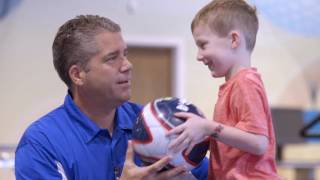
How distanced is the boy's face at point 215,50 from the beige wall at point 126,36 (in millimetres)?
4401

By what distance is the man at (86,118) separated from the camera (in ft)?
6.44

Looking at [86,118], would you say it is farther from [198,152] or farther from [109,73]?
[198,152]

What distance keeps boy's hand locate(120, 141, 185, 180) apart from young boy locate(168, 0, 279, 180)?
85mm

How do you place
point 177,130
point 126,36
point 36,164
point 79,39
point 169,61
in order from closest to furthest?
point 177,130 → point 36,164 → point 79,39 → point 126,36 → point 169,61

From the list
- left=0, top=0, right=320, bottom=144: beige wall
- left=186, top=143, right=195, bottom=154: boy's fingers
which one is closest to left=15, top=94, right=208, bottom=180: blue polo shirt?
left=186, top=143, right=195, bottom=154: boy's fingers

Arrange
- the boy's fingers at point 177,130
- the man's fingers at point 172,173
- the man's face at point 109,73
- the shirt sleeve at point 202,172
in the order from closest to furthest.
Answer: the boy's fingers at point 177,130, the man's fingers at point 172,173, the man's face at point 109,73, the shirt sleeve at point 202,172

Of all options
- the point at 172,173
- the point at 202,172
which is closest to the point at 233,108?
the point at 172,173

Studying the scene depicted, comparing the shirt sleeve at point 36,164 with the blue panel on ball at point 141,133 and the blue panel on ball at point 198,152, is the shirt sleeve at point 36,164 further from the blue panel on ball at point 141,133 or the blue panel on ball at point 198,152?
the blue panel on ball at point 198,152

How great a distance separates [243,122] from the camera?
1750 millimetres

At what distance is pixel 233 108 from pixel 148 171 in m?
0.35

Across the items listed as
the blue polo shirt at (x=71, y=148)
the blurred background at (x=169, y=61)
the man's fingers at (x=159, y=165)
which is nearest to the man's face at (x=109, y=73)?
the blue polo shirt at (x=71, y=148)

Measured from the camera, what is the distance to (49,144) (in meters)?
1.98

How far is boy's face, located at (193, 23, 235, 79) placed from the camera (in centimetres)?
188

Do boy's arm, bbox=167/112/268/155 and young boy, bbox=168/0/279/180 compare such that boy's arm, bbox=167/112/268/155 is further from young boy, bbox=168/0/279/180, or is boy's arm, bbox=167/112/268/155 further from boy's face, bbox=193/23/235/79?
boy's face, bbox=193/23/235/79
